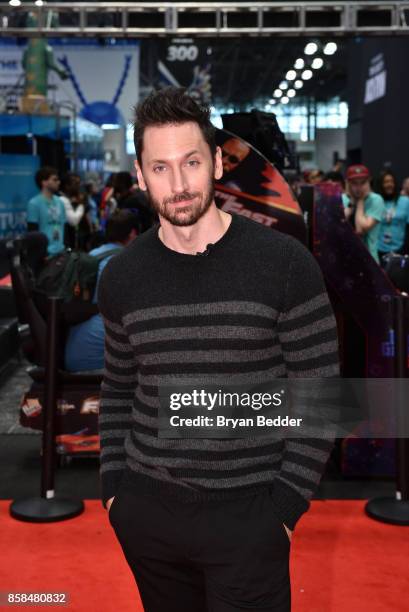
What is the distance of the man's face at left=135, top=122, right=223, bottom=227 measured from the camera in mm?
1671

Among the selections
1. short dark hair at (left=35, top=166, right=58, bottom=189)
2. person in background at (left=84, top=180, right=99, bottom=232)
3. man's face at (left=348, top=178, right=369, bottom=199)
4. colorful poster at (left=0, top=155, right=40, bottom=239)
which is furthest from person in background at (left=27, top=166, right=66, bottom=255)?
person in background at (left=84, top=180, right=99, bottom=232)

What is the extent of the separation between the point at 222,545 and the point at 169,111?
83 centimetres

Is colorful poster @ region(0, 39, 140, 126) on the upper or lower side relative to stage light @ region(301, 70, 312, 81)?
lower

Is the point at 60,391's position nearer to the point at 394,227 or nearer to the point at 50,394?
the point at 50,394

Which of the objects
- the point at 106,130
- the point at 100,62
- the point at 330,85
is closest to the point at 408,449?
the point at 100,62

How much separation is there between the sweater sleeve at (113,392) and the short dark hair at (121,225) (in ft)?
10.0

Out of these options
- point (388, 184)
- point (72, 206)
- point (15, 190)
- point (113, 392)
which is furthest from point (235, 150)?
point (15, 190)

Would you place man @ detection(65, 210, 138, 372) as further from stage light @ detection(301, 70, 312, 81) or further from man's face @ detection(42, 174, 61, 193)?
stage light @ detection(301, 70, 312, 81)

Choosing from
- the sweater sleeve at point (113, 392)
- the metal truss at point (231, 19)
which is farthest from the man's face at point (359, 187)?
the sweater sleeve at point (113, 392)

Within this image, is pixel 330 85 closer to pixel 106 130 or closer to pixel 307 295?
pixel 106 130

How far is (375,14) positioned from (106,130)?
10.5 metres

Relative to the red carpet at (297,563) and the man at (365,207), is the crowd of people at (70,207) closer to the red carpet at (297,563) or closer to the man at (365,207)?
the man at (365,207)

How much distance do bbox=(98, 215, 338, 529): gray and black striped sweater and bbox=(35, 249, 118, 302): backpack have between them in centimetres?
286

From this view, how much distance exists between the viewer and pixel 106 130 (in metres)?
21.4
